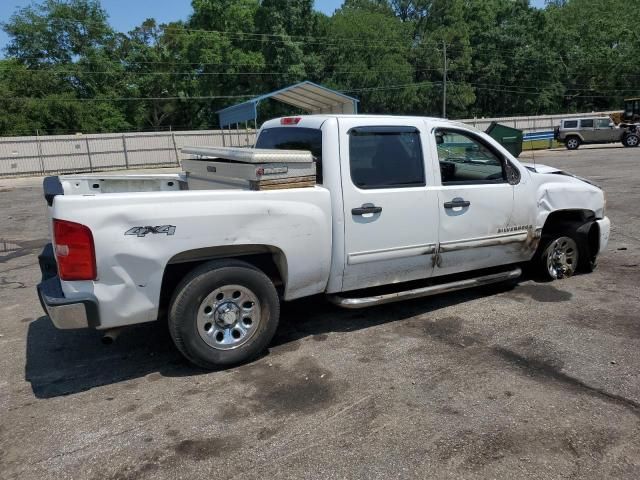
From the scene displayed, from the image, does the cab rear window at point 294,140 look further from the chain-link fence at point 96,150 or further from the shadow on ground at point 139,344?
the chain-link fence at point 96,150

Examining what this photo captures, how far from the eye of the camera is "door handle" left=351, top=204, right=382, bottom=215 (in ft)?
14.3

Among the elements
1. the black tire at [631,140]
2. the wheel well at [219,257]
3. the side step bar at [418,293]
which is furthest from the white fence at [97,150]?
the wheel well at [219,257]

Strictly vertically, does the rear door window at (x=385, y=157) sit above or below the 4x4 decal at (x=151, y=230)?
above

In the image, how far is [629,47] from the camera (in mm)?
69312

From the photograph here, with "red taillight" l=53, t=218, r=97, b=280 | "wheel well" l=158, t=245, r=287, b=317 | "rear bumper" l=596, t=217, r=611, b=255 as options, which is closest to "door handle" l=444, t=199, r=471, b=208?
"wheel well" l=158, t=245, r=287, b=317

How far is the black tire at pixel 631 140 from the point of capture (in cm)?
3167

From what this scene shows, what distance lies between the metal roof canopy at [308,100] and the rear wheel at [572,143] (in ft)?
55.8

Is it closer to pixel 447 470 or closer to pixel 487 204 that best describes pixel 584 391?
pixel 447 470

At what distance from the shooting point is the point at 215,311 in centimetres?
395

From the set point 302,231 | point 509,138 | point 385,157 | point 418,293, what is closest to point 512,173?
point 385,157

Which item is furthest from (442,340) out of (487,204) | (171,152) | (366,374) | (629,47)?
(629,47)

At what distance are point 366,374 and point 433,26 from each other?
74.6 m

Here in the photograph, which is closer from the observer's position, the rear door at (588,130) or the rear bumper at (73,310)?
the rear bumper at (73,310)

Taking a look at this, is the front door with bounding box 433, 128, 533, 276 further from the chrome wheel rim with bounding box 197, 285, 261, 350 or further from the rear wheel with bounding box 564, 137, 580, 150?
the rear wheel with bounding box 564, 137, 580, 150
